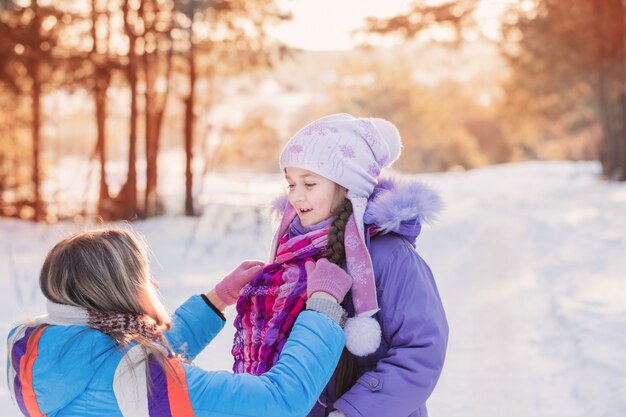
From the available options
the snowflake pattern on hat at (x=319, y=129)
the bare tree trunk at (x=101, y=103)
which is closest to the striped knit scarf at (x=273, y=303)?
the snowflake pattern on hat at (x=319, y=129)

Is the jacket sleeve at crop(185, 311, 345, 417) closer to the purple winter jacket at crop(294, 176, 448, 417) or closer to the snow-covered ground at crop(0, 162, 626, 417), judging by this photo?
the purple winter jacket at crop(294, 176, 448, 417)

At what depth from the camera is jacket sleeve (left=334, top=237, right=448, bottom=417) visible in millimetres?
2240

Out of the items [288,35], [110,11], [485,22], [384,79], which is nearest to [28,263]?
[110,11]

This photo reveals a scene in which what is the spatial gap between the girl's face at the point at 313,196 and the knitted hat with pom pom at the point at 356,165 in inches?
1.6

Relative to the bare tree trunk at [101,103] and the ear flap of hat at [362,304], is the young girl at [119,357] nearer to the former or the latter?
the ear flap of hat at [362,304]

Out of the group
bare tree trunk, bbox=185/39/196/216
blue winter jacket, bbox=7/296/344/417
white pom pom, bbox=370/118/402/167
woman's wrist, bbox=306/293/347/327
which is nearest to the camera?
blue winter jacket, bbox=7/296/344/417

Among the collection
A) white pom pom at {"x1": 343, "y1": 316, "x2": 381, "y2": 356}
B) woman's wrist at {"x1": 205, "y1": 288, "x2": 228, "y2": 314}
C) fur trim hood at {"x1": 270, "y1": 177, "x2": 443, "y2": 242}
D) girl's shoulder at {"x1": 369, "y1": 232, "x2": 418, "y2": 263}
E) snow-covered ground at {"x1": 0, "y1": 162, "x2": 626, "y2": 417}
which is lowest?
snow-covered ground at {"x1": 0, "y1": 162, "x2": 626, "y2": 417}

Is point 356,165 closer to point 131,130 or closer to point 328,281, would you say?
point 328,281

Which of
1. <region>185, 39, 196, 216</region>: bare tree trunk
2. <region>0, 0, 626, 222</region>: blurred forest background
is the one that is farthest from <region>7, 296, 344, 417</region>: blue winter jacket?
<region>185, 39, 196, 216</region>: bare tree trunk

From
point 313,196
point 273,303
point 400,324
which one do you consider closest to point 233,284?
point 273,303

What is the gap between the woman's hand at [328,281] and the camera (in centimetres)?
220

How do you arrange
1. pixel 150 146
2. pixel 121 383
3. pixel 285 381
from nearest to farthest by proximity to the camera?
pixel 121 383
pixel 285 381
pixel 150 146

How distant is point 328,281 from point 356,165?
463mm

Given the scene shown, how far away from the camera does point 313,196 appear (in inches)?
98.6
